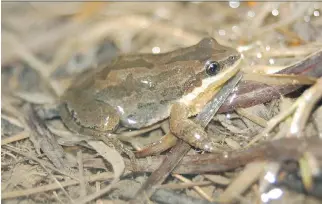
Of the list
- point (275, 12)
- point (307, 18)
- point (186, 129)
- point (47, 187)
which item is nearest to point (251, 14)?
point (275, 12)

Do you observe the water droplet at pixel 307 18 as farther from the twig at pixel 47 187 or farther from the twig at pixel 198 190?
the twig at pixel 47 187

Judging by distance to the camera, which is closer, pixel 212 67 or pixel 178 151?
pixel 178 151

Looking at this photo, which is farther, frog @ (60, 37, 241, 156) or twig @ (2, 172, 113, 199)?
frog @ (60, 37, 241, 156)

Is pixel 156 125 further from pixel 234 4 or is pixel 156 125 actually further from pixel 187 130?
pixel 234 4

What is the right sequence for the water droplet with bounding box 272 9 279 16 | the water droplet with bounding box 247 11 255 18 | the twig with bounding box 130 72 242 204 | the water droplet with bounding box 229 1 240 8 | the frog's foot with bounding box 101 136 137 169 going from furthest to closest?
the water droplet with bounding box 229 1 240 8, the water droplet with bounding box 247 11 255 18, the water droplet with bounding box 272 9 279 16, the frog's foot with bounding box 101 136 137 169, the twig with bounding box 130 72 242 204

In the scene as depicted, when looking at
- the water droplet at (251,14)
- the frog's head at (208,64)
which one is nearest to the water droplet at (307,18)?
the water droplet at (251,14)

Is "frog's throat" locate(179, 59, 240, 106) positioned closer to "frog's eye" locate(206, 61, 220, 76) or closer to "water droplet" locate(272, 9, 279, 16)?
"frog's eye" locate(206, 61, 220, 76)

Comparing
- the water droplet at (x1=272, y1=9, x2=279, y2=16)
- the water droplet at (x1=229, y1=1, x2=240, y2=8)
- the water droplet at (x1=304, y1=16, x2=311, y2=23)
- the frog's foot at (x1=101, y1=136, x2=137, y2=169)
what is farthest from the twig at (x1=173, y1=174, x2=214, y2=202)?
the water droplet at (x1=229, y1=1, x2=240, y2=8)
